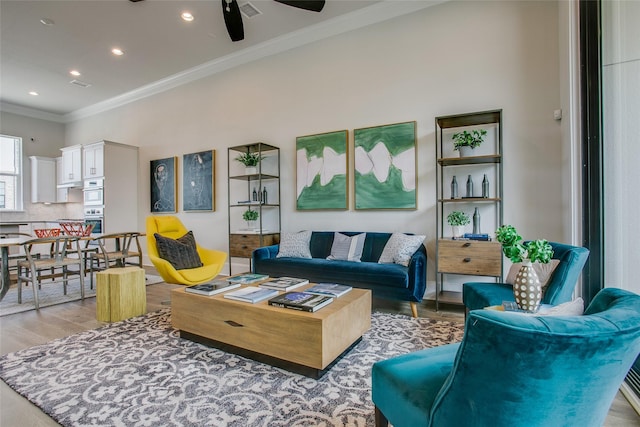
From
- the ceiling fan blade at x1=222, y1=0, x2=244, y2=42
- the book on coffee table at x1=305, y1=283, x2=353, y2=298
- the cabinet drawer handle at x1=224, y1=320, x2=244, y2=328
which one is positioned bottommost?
the cabinet drawer handle at x1=224, y1=320, x2=244, y2=328

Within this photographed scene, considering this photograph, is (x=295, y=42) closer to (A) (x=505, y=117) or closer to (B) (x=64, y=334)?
(A) (x=505, y=117)

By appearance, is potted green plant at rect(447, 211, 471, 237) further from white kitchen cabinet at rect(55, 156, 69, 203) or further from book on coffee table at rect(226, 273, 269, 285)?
white kitchen cabinet at rect(55, 156, 69, 203)

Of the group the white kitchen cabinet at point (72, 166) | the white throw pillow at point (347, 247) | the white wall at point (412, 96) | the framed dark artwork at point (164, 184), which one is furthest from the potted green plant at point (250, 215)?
the white kitchen cabinet at point (72, 166)

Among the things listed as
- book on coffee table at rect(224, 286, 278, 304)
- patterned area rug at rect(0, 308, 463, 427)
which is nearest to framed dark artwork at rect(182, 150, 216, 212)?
patterned area rug at rect(0, 308, 463, 427)

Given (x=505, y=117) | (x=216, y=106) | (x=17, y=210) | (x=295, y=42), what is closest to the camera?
(x=505, y=117)

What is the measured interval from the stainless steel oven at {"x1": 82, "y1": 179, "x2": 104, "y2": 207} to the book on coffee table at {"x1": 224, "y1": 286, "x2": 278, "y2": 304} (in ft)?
17.2

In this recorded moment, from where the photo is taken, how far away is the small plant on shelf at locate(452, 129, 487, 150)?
321 cm

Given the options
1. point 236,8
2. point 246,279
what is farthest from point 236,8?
point 246,279

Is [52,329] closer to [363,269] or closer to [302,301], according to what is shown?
[302,301]

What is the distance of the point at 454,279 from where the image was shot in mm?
3535

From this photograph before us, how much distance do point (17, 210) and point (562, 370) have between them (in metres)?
10.0

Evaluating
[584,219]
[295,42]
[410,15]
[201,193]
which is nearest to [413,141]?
[410,15]

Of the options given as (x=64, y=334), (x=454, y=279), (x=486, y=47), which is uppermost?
(x=486, y=47)

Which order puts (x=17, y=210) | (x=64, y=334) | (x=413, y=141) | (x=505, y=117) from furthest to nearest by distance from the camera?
(x=17, y=210) → (x=413, y=141) → (x=505, y=117) → (x=64, y=334)
